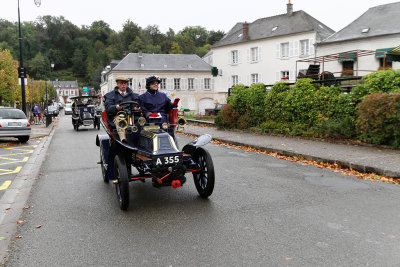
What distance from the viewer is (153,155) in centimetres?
496

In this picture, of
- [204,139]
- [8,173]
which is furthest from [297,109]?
[8,173]

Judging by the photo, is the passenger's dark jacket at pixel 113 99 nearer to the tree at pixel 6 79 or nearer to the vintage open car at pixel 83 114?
the vintage open car at pixel 83 114

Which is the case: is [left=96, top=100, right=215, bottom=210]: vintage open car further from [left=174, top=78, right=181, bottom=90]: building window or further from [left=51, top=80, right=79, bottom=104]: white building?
[left=51, top=80, right=79, bottom=104]: white building

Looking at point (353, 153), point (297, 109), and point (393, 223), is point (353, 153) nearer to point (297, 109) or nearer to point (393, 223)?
point (297, 109)

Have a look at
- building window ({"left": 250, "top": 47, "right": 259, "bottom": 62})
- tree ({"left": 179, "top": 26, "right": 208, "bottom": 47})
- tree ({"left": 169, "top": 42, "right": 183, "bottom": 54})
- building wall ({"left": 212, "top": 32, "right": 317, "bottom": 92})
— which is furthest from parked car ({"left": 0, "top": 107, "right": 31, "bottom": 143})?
tree ({"left": 179, "top": 26, "right": 208, "bottom": 47})

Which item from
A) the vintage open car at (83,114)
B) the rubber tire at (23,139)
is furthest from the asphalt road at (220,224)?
the vintage open car at (83,114)

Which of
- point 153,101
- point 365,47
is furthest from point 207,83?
point 153,101

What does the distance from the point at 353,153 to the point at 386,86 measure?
256cm

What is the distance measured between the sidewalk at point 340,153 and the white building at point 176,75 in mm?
44759

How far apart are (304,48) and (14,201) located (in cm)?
3390

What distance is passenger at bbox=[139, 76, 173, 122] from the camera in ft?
19.9

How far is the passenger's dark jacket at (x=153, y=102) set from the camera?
6.08 m

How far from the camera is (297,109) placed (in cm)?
1309

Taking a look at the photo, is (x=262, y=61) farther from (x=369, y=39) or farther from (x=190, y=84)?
(x=190, y=84)
